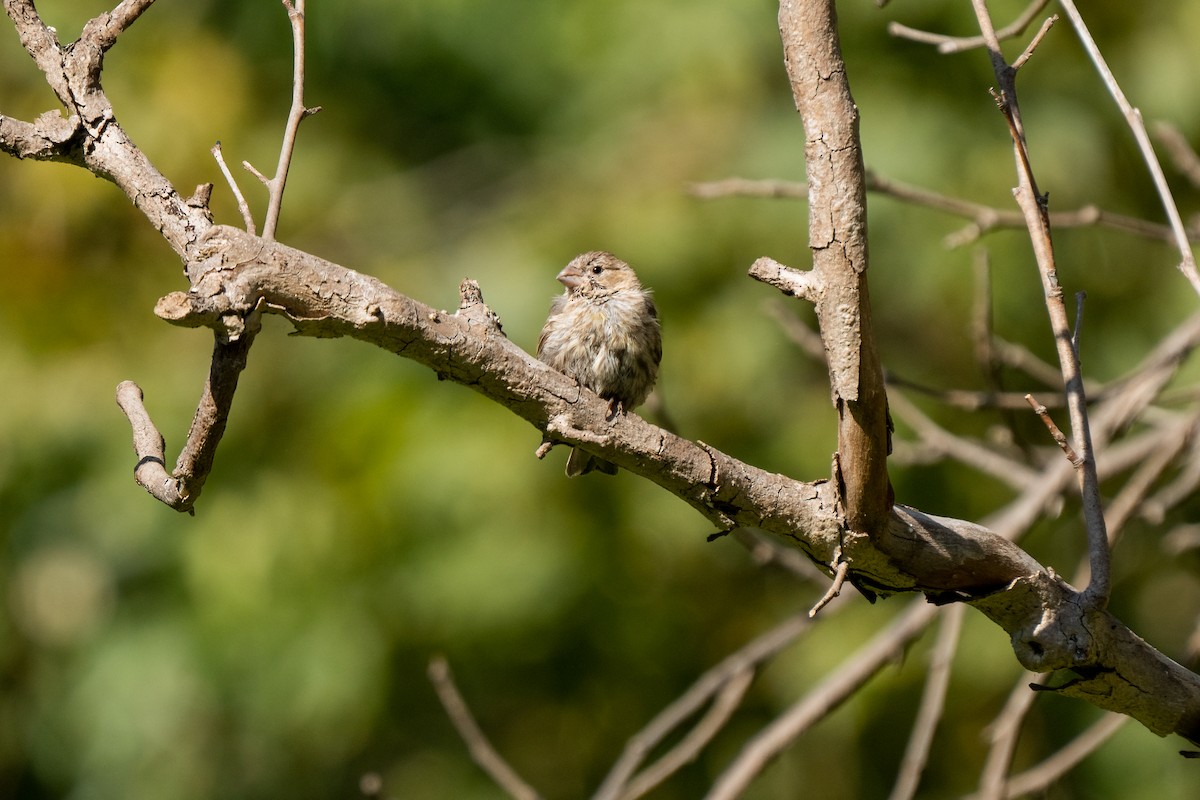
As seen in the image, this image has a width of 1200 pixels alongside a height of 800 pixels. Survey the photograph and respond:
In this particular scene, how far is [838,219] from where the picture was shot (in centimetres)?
203

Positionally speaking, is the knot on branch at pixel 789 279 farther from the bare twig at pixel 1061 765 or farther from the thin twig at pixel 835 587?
the bare twig at pixel 1061 765

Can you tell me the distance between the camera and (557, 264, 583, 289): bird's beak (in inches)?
190

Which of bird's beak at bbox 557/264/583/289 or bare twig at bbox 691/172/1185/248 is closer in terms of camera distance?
bare twig at bbox 691/172/1185/248

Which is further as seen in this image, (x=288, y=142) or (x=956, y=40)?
(x=956, y=40)

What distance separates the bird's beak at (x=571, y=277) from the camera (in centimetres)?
483

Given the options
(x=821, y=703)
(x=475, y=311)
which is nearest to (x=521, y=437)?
(x=821, y=703)

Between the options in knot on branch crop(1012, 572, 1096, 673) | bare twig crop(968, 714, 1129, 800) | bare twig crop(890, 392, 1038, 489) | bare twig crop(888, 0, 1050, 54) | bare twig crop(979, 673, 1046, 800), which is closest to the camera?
knot on branch crop(1012, 572, 1096, 673)

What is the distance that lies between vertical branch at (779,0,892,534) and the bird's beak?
2.68 metres

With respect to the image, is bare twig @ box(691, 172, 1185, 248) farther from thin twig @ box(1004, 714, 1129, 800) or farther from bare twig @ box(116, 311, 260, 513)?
bare twig @ box(116, 311, 260, 513)

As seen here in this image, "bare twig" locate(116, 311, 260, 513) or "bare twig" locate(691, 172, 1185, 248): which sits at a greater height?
"bare twig" locate(691, 172, 1185, 248)

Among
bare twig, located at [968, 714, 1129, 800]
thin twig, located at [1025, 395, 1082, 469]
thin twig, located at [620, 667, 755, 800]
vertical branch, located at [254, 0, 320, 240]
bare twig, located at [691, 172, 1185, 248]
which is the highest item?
bare twig, located at [691, 172, 1185, 248]

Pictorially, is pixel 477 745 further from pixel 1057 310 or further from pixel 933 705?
pixel 1057 310

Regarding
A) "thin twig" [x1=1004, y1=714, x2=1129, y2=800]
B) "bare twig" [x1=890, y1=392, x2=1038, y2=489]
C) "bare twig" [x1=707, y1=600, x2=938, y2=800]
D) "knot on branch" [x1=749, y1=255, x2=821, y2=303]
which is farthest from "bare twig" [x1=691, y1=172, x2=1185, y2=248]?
"knot on branch" [x1=749, y1=255, x2=821, y2=303]

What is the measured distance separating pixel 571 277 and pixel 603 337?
0.43m
